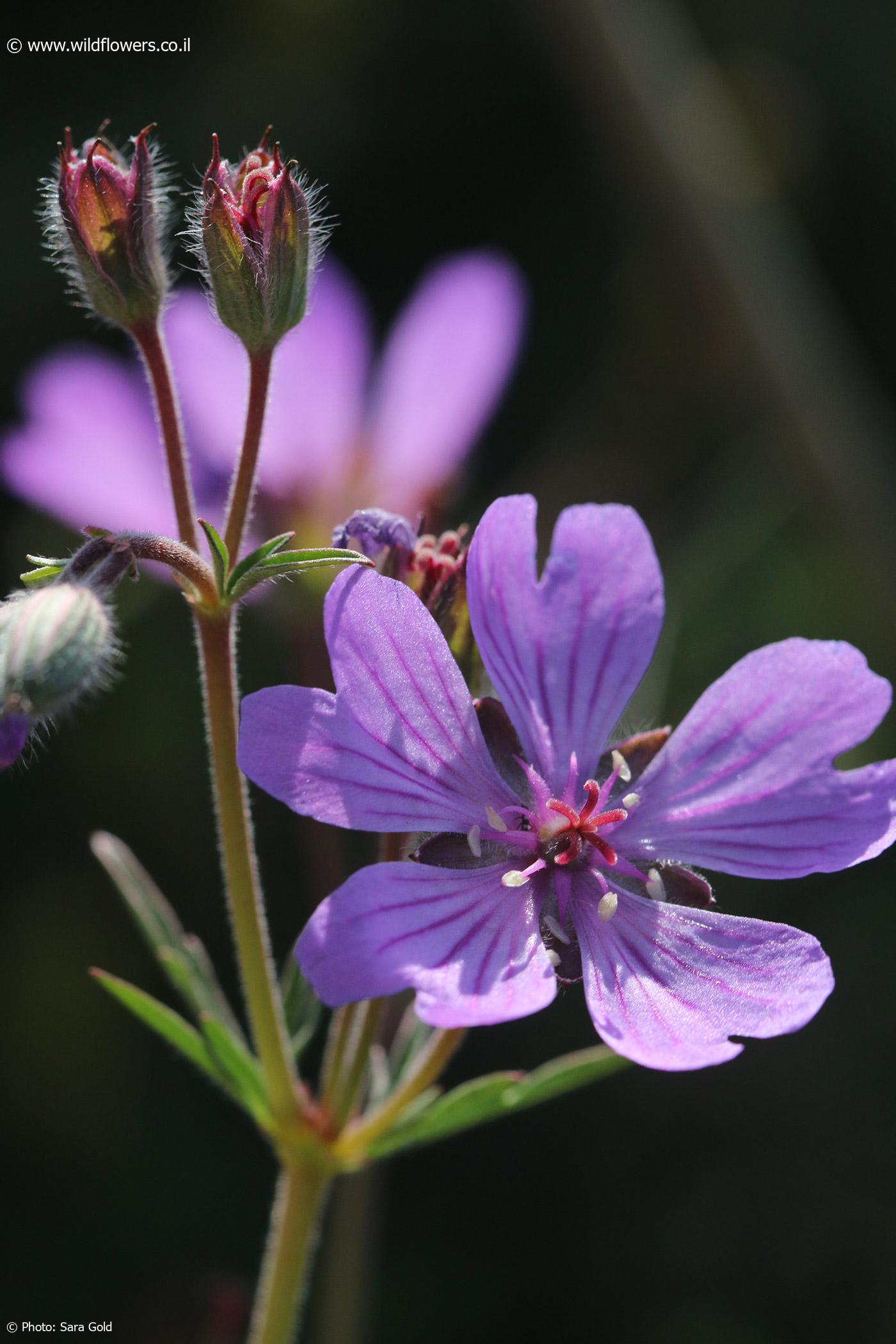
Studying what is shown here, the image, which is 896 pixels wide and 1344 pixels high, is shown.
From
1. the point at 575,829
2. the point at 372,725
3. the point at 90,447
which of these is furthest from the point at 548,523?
the point at 372,725

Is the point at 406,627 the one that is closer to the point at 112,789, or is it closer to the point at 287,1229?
the point at 287,1229

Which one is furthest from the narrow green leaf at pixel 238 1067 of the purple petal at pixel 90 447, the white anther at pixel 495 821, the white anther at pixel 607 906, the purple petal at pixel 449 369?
the purple petal at pixel 449 369

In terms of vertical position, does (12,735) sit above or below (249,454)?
below

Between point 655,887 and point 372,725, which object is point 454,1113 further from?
point 372,725

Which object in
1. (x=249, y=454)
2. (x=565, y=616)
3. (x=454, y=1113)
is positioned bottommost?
(x=454, y=1113)

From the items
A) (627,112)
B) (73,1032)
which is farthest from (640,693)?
(627,112)

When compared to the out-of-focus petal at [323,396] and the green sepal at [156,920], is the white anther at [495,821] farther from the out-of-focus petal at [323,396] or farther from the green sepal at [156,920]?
the out-of-focus petal at [323,396]

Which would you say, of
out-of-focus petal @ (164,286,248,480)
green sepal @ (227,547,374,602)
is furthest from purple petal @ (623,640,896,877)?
out-of-focus petal @ (164,286,248,480)
